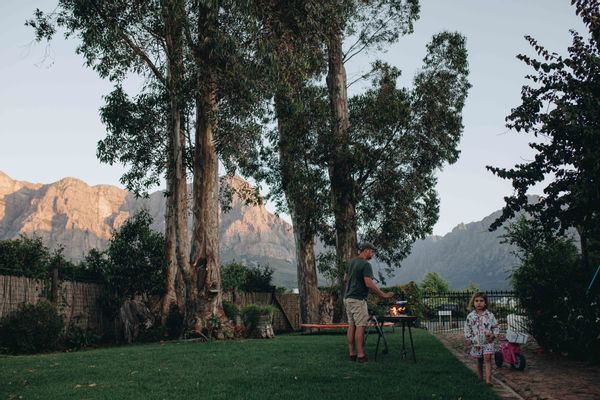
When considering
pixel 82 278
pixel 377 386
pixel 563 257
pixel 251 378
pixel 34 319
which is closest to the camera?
pixel 377 386

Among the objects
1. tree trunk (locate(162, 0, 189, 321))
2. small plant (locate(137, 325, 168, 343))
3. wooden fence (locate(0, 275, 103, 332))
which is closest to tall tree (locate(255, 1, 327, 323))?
tree trunk (locate(162, 0, 189, 321))

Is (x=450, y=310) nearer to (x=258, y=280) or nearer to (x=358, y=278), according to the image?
(x=258, y=280)

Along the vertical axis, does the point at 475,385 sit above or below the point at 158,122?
below

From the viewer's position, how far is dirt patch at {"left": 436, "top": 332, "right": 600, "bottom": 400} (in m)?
6.86

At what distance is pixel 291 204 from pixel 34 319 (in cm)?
1224

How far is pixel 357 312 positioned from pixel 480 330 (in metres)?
2.40

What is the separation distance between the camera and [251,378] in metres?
7.69

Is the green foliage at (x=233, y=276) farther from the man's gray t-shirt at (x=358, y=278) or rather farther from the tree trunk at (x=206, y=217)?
the man's gray t-shirt at (x=358, y=278)

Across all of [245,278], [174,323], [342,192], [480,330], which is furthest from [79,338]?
[480,330]

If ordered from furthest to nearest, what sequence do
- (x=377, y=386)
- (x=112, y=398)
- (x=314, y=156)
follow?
(x=314, y=156), (x=377, y=386), (x=112, y=398)

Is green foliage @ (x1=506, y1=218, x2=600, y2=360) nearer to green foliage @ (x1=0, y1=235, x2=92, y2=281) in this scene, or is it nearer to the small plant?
the small plant

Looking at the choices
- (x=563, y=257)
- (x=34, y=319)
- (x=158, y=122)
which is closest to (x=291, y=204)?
(x=158, y=122)

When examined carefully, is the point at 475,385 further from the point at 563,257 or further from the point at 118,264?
the point at 118,264

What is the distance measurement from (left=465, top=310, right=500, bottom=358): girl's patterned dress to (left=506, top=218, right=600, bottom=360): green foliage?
249cm
